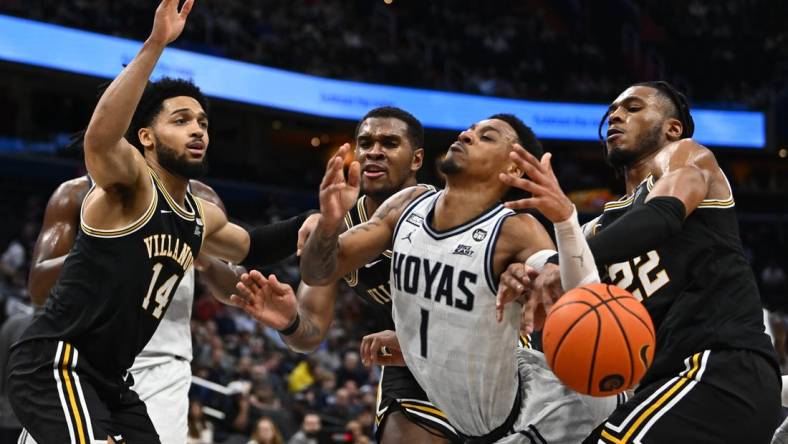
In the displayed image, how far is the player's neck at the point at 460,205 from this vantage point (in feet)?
14.8

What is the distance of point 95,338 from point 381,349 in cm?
147

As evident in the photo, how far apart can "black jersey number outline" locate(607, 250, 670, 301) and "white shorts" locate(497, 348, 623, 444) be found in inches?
21.4

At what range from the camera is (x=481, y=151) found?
4.60 meters

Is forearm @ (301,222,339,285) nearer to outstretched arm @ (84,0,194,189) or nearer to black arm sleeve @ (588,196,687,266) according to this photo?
outstretched arm @ (84,0,194,189)

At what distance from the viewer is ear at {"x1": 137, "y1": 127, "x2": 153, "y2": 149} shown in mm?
5109

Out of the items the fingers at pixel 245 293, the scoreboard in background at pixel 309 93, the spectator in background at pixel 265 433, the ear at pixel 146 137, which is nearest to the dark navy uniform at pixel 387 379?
the fingers at pixel 245 293

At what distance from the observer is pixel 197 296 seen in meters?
18.5

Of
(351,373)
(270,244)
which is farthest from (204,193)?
(351,373)

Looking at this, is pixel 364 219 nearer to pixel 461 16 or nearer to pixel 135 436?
pixel 135 436

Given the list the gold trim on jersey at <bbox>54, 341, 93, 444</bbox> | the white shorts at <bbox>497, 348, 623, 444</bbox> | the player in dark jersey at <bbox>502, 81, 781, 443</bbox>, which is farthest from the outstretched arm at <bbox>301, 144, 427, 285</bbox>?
the gold trim on jersey at <bbox>54, 341, 93, 444</bbox>

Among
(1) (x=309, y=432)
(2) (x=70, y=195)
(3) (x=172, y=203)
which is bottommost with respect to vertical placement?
(1) (x=309, y=432)

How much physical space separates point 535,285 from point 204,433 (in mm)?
8387

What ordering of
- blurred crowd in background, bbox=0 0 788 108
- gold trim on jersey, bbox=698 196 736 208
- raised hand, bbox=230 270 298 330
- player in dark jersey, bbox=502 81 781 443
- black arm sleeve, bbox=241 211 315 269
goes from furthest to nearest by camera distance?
blurred crowd in background, bbox=0 0 788 108, black arm sleeve, bbox=241 211 315 269, raised hand, bbox=230 270 298 330, gold trim on jersey, bbox=698 196 736 208, player in dark jersey, bbox=502 81 781 443

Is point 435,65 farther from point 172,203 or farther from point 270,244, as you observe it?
point 172,203
